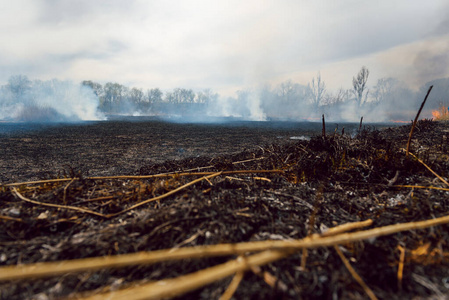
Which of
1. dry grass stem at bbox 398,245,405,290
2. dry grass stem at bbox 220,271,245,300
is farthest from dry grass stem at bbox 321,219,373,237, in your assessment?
dry grass stem at bbox 220,271,245,300

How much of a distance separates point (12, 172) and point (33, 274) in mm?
7217

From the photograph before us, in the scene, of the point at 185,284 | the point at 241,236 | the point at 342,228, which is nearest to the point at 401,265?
the point at 342,228

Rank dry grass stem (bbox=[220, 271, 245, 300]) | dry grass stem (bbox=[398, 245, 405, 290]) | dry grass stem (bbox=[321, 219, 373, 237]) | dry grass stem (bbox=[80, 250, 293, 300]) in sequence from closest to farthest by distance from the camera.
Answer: dry grass stem (bbox=[80, 250, 293, 300])
dry grass stem (bbox=[220, 271, 245, 300])
dry grass stem (bbox=[398, 245, 405, 290])
dry grass stem (bbox=[321, 219, 373, 237])

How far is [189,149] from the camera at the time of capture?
31.3ft

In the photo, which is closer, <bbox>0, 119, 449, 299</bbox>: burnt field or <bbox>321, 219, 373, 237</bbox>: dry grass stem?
<bbox>0, 119, 449, 299</bbox>: burnt field

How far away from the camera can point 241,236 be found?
54.1 inches

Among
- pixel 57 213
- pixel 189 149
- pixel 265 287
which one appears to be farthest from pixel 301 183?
pixel 189 149

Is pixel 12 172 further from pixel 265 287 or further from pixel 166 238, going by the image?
pixel 265 287

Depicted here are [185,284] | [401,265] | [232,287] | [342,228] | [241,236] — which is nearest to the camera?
[185,284]

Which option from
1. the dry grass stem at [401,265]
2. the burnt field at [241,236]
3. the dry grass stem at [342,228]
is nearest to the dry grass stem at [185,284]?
the burnt field at [241,236]

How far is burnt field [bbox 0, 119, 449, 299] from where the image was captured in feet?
3.20

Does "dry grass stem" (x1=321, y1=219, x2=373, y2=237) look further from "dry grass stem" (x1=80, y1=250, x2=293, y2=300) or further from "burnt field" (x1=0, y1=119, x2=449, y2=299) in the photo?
"dry grass stem" (x1=80, y1=250, x2=293, y2=300)

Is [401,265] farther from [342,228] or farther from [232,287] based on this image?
[232,287]

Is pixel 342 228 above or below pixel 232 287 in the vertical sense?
above
